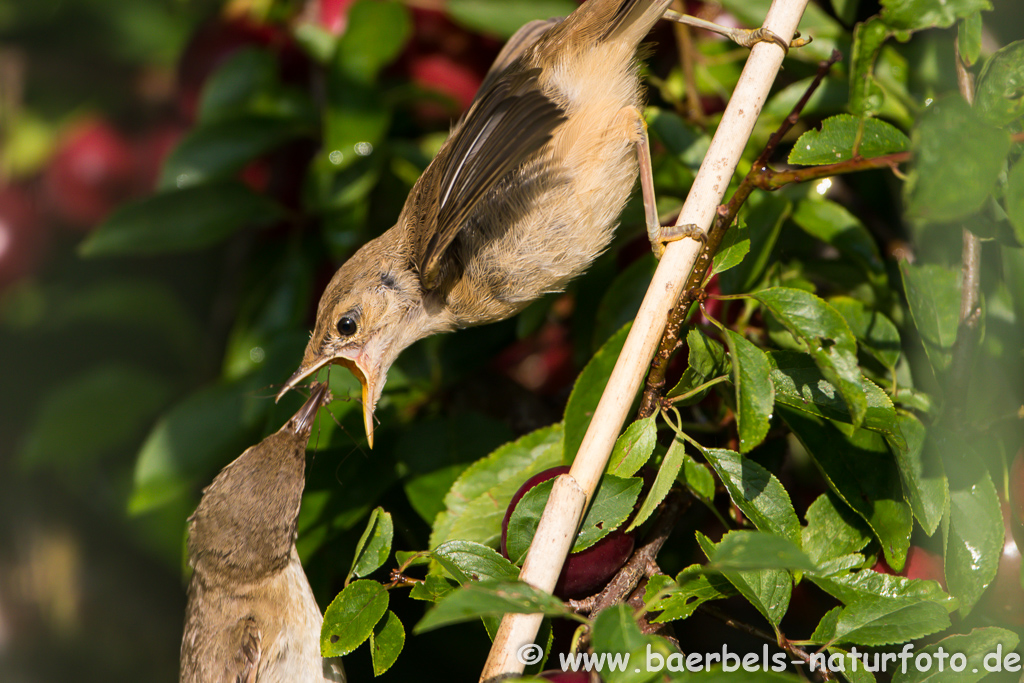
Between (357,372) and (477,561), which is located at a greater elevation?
(477,561)

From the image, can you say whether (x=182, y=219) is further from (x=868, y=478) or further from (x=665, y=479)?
(x=868, y=478)

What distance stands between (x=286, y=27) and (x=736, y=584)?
1.60m

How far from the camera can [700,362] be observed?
823 mm

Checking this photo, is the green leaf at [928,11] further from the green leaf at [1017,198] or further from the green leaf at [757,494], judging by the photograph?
the green leaf at [757,494]

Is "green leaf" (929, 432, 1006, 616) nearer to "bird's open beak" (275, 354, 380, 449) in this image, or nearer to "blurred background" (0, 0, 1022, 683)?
"blurred background" (0, 0, 1022, 683)

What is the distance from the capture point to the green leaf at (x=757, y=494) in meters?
0.82

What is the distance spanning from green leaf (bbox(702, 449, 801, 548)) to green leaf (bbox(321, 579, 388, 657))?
409mm

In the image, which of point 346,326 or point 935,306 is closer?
point 935,306

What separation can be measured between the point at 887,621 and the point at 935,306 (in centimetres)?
41

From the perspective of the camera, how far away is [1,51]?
2303 mm

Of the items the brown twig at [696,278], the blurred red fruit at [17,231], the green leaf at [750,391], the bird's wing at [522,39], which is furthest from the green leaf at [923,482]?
the blurred red fruit at [17,231]

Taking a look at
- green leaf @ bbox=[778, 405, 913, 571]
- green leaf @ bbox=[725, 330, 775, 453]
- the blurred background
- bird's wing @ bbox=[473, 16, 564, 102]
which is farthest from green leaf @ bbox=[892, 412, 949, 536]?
bird's wing @ bbox=[473, 16, 564, 102]

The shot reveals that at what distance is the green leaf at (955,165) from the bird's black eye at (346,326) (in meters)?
0.88

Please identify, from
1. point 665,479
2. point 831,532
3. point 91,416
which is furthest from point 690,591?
point 91,416
